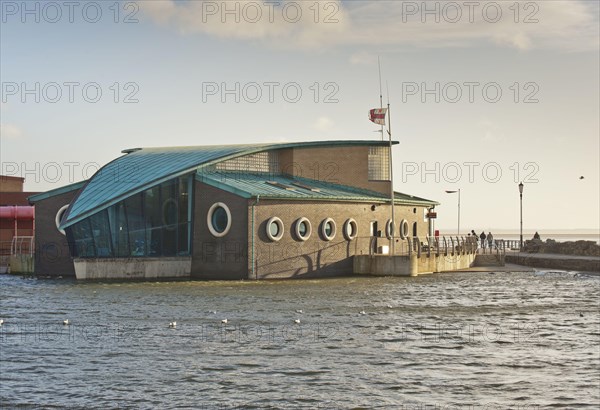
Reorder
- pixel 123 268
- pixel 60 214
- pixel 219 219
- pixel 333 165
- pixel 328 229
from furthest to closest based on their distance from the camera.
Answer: pixel 333 165 → pixel 60 214 → pixel 328 229 → pixel 219 219 → pixel 123 268

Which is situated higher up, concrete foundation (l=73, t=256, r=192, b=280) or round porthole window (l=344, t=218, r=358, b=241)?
round porthole window (l=344, t=218, r=358, b=241)

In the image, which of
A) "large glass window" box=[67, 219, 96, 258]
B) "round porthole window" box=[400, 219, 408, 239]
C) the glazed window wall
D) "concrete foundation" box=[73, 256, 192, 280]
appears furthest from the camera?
"round porthole window" box=[400, 219, 408, 239]

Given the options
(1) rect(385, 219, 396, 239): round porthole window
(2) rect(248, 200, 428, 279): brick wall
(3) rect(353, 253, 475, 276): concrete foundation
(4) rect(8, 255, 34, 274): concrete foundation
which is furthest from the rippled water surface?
(1) rect(385, 219, 396, 239): round porthole window

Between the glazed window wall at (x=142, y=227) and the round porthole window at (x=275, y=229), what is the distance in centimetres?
503

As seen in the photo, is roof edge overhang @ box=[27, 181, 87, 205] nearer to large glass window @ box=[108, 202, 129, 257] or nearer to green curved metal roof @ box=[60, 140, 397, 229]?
green curved metal roof @ box=[60, 140, 397, 229]

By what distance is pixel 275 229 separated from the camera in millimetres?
53250

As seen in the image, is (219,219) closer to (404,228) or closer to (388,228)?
(388,228)

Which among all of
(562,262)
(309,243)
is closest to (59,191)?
A: (309,243)

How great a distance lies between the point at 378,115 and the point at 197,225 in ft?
55.0

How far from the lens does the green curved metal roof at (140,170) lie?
5303 cm

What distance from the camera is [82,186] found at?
59.4 m

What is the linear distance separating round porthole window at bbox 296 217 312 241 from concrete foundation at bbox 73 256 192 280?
7.94 m

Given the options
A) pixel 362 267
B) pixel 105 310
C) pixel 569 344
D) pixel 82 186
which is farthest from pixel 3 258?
pixel 569 344

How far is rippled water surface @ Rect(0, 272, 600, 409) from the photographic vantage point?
20.2m
